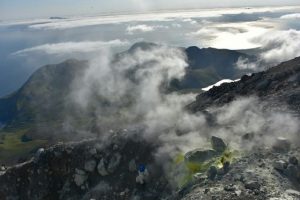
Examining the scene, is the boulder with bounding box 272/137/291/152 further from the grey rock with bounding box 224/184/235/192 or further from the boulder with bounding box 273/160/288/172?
the grey rock with bounding box 224/184/235/192

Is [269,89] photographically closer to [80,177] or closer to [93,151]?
[93,151]

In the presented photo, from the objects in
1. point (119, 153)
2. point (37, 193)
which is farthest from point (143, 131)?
point (37, 193)

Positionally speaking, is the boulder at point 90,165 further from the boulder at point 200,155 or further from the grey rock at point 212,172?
the grey rock at point 212,172

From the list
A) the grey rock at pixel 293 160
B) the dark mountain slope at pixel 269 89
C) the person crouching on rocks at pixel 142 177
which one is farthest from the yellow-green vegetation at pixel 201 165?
the dark mountain slope at pixel 269 89

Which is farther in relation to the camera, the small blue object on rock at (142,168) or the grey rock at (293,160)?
the small blue object on rock at (142,168)

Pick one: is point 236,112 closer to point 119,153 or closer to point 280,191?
point 119,153

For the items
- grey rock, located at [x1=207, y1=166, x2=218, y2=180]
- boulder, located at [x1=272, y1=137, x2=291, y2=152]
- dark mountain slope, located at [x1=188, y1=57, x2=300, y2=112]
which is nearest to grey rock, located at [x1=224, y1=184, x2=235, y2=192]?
grey rock, located at [x1=207, y1=166, x2=218, y2=180]

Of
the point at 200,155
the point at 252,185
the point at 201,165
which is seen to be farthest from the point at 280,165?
the point at 200,155
